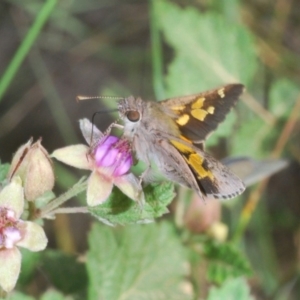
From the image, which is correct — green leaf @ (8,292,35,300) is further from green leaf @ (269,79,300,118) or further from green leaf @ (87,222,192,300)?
green leaf @ (269,79,300,118)

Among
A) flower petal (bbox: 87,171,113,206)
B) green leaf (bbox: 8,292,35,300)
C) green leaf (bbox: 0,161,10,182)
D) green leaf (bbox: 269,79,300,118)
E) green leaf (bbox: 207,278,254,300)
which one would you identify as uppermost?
flower petal (bbox: 87,171,113,206)

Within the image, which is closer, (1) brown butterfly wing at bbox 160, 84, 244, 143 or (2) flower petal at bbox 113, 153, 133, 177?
(2) flower petal at bbox 113, 153, 133, 177

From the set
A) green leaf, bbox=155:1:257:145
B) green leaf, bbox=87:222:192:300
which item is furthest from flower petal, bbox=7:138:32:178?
green leaf, bbox=155:1:257:145

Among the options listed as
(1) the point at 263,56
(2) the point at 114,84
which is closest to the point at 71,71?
(2) the point at 114,84

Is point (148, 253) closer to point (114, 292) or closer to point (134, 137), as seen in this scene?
point (114, 292)

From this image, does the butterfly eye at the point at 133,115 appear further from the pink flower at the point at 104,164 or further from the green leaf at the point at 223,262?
the green leaf at the point at 223,262

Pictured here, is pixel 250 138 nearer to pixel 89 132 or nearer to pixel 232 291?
pixel 232 291

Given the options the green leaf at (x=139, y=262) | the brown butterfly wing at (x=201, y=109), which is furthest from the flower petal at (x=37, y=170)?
the green leaf at (x=139, y=262)

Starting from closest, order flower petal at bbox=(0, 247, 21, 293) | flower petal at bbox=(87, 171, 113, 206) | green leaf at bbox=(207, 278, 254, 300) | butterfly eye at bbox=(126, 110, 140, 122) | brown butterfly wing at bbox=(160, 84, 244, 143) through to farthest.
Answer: flower petal at bbox=(0, 247, 21, 293)
flower petal at bbox=(87, 171, 113, 206)
butterfly eye at bbox=(126, 110, 140, 122)
brown butterfly wing at bbox=(160, 84, 244, 143)
green leaf at bbox=(207, 278, 254, 300)
